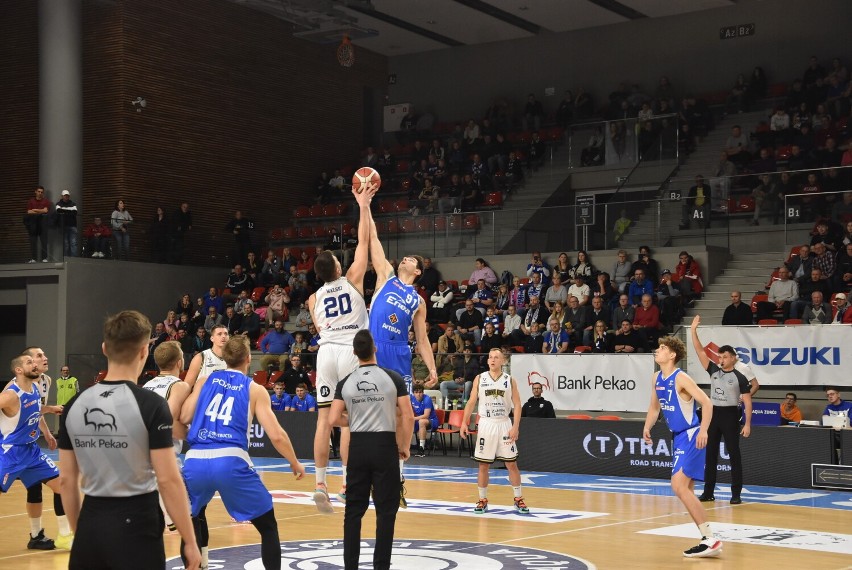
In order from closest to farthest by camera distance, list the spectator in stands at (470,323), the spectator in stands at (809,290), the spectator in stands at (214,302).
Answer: the spectator in stands at (809,290) → the spectator in stands at (470,323) → the spectator in stands at (214,302)

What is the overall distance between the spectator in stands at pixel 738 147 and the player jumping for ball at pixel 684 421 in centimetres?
1762

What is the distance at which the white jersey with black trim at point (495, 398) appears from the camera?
13.7 metres

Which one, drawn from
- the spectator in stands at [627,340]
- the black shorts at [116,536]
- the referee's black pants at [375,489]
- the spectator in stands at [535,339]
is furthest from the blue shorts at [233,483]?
the spectator in stands at [535,339]

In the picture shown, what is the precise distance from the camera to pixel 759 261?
78.9 feet

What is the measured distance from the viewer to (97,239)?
2834 cm

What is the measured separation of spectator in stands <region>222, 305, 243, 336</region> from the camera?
88.4 ft

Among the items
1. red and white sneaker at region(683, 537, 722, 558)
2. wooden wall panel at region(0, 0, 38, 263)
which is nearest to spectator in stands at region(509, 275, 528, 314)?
red and white sneaker at region(683, 537, 722, 558)

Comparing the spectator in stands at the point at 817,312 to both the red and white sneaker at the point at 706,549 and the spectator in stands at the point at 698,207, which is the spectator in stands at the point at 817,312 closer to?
the spectator in stands at the point at 698,207

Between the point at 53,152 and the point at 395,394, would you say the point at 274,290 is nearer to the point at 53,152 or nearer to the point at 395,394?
the point at 53,152

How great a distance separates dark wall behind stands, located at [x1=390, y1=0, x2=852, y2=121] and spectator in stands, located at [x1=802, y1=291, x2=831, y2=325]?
42.6ft

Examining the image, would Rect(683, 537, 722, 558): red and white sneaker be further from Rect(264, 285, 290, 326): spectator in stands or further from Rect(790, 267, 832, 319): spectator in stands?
Rect(264, 285, 290, 326): spectator in stands

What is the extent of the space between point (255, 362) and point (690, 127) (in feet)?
44.6

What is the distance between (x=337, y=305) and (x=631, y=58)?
86.3 feet

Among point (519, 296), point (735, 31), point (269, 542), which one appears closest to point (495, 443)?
point (269, 542)
